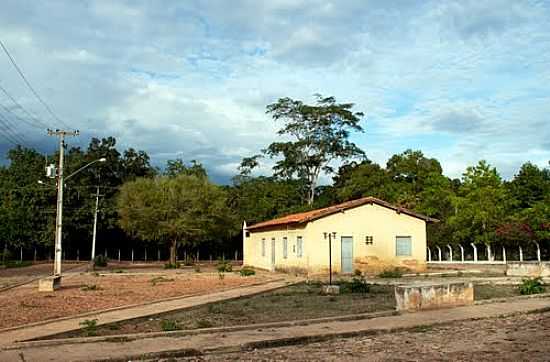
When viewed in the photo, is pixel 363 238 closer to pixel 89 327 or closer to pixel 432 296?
pixel 432 296

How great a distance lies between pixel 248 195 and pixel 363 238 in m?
32.7

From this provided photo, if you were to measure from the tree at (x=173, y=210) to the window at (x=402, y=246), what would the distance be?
19968 mm

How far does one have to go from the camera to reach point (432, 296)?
13.6 metres

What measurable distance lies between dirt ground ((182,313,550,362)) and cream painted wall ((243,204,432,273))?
1822cm

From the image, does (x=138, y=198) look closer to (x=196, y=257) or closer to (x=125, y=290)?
(x=196, y=257)

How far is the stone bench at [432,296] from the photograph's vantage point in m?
13.2

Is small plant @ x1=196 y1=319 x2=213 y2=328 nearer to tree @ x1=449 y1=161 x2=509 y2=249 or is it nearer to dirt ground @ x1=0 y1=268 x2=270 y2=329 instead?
dirt ground @ x1=0 y1=268 x2=270 y2=329

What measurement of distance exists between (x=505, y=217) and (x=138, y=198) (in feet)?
91.6

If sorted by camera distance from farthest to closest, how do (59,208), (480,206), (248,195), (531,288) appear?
(248,195) → (480,206) → (59,208) → (531,288)

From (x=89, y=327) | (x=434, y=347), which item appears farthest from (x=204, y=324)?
(x=434, y=347)

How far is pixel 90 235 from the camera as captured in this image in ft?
201

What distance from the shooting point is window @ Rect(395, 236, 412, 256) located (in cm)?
3131

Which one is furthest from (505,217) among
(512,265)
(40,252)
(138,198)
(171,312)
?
(40,252)

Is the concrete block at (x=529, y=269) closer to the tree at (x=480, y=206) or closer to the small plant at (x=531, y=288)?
the small plant at (x=531, y=288)
